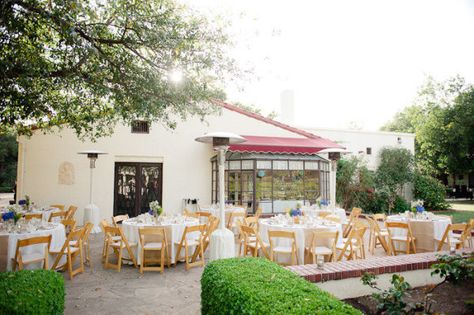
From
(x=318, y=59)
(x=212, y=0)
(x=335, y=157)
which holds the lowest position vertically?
(x=335, y=157)

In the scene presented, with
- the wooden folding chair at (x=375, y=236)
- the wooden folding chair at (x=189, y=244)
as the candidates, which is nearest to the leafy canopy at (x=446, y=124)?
the wooden folding chair at (x=375, y=236)

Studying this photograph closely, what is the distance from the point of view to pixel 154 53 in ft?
21.4

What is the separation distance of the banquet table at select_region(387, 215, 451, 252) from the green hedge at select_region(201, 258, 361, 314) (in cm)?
540

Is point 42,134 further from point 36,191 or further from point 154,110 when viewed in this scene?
point 154,110

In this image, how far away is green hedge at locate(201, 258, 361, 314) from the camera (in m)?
2.47

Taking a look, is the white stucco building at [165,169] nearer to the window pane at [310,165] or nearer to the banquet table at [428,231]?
the window pane at [310,165]

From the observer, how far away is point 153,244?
664 cm

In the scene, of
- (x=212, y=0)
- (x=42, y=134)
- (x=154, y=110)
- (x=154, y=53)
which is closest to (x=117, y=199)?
(x=42, y=134)

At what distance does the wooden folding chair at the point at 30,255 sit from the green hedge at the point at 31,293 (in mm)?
2010

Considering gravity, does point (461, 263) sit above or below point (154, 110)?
below

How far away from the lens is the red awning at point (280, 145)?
12703mm

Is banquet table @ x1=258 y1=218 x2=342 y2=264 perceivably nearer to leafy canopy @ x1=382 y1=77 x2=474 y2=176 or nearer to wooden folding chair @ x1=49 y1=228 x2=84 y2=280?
wooden folding chair @ x1=49 y1=228 x2=84 y2=280

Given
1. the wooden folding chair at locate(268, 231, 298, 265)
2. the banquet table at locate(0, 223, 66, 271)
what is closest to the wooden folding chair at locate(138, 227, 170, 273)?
the banquet table at locate(0, 223, 66, 271)

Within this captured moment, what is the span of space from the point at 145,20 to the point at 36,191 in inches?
371
